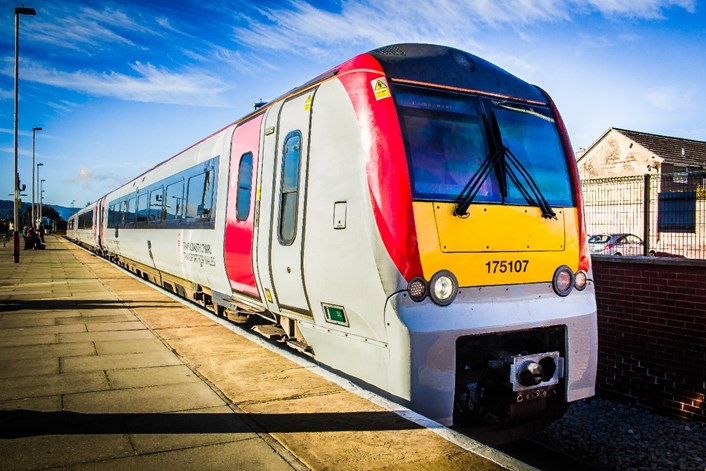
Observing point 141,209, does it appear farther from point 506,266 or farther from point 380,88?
point 506,266

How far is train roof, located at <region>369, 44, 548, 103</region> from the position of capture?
177 inches

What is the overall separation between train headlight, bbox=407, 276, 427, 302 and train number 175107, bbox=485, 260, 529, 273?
624 millimetres

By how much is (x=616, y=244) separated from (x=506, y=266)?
16.4 feet

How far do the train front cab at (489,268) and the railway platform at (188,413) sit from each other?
563mm

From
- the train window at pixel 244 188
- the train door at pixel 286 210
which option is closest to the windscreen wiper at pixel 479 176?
the train door at pixel 286 210

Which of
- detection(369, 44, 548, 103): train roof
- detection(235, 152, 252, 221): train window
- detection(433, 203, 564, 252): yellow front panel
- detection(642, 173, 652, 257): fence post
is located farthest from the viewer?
detection(642, 173, 652, 257): fence post

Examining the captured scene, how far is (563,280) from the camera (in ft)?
15.5

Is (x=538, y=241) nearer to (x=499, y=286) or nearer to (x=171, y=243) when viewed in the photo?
(x=499, y=286)

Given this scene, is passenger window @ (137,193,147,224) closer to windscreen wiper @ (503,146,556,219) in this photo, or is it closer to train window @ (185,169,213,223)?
train window @ (185,169,213,223)

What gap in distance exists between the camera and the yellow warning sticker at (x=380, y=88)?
169 inches

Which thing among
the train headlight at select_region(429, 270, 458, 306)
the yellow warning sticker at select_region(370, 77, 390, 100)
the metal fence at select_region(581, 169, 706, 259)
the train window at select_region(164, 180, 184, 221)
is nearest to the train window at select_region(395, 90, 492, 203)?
the yellow warning sticker at select_region(370, 77, 390, 100)

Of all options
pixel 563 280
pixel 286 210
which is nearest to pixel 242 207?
pixel 286 210

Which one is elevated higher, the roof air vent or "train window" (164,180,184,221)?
the roof air vent

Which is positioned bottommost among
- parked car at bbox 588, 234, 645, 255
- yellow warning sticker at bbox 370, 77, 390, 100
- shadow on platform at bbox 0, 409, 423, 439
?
shadow on platform at bbox 0, 409, 423, 439
